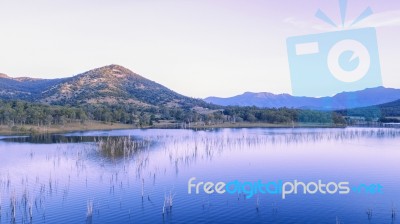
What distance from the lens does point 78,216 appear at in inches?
1078

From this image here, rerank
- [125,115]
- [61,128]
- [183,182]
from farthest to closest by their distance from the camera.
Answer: [125,115], [61,128], [183,182]

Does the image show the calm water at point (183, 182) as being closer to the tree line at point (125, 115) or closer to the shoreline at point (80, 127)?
the shoreline at point (80, 127)

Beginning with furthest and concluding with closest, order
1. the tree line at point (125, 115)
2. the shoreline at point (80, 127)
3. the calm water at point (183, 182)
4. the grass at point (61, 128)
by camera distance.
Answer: the tree line at point (125, 115) → the shoreline at point (80, 127) → the grass at point (61, 128) → the calm water at point (183, 182)

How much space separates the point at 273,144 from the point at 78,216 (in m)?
51.8

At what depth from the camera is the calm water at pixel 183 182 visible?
27812 millimetres

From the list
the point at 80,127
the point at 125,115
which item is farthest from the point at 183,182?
the point at 125,115

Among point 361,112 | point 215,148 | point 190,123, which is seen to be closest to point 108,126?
point 190,123

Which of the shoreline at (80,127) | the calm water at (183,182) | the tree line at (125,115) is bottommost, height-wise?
the calm water at (183,182)

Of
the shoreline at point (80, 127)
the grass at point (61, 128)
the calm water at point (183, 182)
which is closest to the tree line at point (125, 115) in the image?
the grass at point (61, 128)

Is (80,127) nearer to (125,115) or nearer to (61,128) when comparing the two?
(61,128)

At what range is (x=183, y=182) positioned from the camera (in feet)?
128

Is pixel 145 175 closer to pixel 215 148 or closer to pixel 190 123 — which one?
pixel 215 148

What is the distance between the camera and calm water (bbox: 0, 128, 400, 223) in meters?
27.8

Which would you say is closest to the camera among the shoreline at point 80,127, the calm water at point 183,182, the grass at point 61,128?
the calm water at point 183,182
